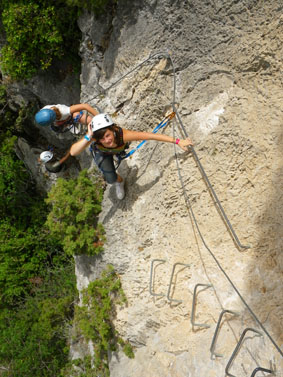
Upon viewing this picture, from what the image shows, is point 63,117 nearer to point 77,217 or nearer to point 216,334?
point 77,217

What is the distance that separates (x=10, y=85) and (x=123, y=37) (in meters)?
4.49

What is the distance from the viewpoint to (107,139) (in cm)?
415

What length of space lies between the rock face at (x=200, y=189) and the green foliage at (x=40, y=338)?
10.0ft

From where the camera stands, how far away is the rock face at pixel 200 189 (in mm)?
3607

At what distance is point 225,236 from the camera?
393 cm

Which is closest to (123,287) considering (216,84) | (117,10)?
(216,84)

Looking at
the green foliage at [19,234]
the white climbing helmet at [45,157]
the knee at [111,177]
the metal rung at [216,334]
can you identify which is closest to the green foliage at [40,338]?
the green foliage at [19,234]

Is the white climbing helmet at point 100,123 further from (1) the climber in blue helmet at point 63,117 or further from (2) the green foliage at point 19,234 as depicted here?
(2) the green foliage at point 19,234

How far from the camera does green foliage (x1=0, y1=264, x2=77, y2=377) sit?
7.97 metres

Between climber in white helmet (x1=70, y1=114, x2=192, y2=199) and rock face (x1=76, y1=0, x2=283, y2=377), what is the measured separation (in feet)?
1.73

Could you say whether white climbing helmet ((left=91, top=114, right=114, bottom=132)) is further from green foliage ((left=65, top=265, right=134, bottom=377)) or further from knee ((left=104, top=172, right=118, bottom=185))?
green foliage ((left=65, top=265, right=134, bottom=377))

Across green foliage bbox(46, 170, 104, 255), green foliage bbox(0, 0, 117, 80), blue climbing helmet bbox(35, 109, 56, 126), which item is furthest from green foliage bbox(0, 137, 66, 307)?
blue climbing helmet bbox(35, 109, 56, 126)

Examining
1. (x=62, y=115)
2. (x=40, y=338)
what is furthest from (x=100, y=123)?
(x=40, y=338)

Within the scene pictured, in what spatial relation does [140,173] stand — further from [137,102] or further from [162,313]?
[162,313]
